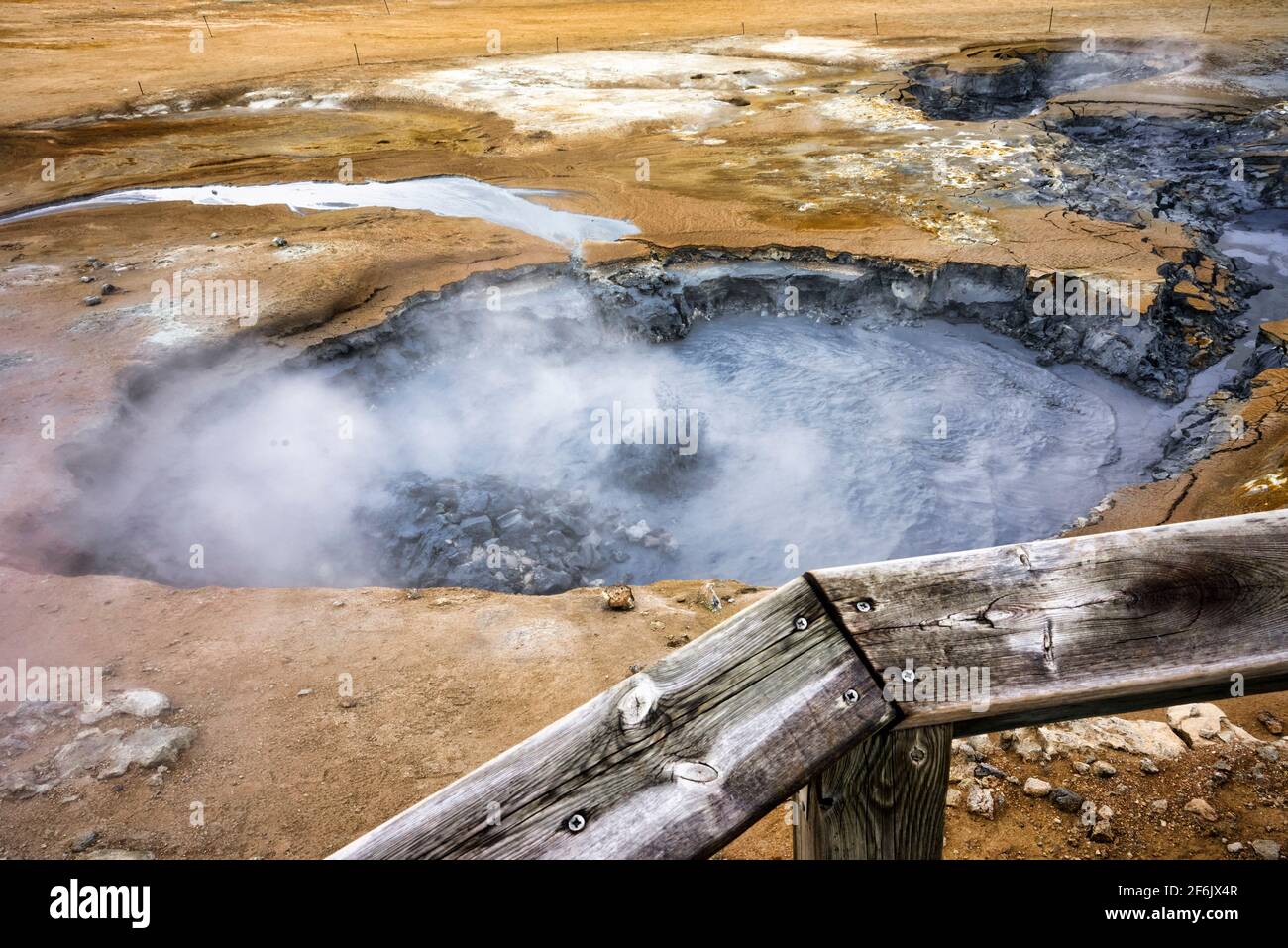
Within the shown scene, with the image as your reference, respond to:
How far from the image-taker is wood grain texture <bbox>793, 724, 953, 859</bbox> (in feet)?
3.18

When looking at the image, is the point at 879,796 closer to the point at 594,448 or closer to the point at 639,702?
the point at 639,702

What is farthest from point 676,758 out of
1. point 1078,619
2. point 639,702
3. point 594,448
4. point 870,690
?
point 594,448

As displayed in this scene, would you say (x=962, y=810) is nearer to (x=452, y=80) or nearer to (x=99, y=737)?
(x=99, y=737)

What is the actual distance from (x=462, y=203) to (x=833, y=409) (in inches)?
253

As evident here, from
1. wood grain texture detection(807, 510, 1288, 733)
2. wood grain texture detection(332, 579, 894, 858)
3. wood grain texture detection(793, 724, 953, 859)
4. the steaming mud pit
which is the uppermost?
wood grain texture detection(807, 510, 1288, 733)

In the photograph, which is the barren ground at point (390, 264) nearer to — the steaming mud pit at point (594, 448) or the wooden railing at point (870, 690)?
the steaming mud pit at point (594, 448)

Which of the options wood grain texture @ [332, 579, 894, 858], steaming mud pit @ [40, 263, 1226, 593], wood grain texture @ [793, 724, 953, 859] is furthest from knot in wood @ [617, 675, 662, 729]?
steaming mud pit @ [40, 263, 1226, 593]

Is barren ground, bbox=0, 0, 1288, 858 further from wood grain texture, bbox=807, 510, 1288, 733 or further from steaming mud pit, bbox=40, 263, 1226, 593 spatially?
wood grain texture, bbox=807, 510, 1288, 733

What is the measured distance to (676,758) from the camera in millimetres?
893

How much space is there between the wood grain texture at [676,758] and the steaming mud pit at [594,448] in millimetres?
4793

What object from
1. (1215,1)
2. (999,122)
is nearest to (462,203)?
(999,122)

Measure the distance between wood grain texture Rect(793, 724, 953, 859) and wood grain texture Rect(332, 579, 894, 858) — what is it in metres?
0.08

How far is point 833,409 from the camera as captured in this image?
25.7 feet
